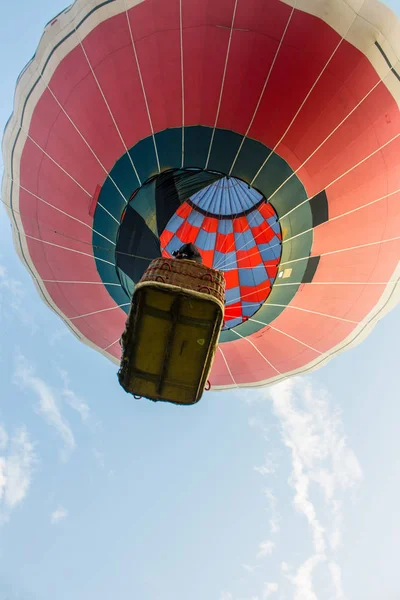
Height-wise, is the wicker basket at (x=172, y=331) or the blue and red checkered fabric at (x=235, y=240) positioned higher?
the blue and red checkered fabric at (x=235, y=240)

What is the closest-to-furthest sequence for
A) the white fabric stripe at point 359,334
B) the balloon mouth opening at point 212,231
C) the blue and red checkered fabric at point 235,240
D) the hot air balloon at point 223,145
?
the hot air balloon at point 223,145 → the balloon mouth opening at point 212,231 → the white fabric stripe at point 359,334 → the blue and red checkered fabric at point 235,240

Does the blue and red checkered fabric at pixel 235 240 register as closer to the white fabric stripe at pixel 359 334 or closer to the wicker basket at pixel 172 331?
the white fabric stripe at pixel 359 334

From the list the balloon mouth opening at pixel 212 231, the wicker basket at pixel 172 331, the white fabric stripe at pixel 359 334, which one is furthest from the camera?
the white fabric stripe at pixel 359 334

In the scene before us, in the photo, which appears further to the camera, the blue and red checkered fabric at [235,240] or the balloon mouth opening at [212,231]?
the blue and red checkered fabric at [235,240]

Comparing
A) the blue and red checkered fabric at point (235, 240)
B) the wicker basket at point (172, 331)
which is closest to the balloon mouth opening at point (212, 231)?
the blue and red checkered fabric at point (235, 240)

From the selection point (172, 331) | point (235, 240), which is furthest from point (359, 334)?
point (172, 331)

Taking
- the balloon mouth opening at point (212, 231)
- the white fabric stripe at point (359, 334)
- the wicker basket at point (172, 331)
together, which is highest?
the balloon mouth opening at point (212, 231)
